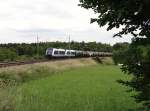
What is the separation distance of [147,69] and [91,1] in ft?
7.25

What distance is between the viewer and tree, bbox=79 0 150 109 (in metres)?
10.9

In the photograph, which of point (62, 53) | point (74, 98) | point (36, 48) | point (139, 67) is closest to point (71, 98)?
point (74, 98)

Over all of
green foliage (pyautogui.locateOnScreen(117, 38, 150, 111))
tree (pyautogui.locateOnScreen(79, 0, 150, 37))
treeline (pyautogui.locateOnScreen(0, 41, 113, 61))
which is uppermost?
tree (pyautogui.locateOnScreen(79, 0, 150, 37))

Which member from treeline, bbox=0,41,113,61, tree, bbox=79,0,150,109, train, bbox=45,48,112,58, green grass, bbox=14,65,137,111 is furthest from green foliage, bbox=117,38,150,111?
treeline, bbox=0,41,113,61

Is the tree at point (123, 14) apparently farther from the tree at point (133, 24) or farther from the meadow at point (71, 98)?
the meadow at point (71, 98)

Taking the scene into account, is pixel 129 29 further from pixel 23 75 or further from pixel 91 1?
pixel 23 75

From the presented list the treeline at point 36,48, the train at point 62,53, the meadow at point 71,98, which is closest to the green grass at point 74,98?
the meadow at point 71,98

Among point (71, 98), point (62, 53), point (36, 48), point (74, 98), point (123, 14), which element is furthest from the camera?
point (36, 48)

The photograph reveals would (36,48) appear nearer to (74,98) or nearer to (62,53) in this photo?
(62,53)

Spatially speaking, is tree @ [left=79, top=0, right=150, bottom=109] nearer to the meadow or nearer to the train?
the meadow

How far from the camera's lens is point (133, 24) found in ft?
38.5

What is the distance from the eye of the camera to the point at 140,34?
1156 cm

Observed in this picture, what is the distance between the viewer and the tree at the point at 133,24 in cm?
1090

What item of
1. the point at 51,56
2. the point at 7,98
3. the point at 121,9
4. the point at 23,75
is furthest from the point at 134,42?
the point at 51,56
